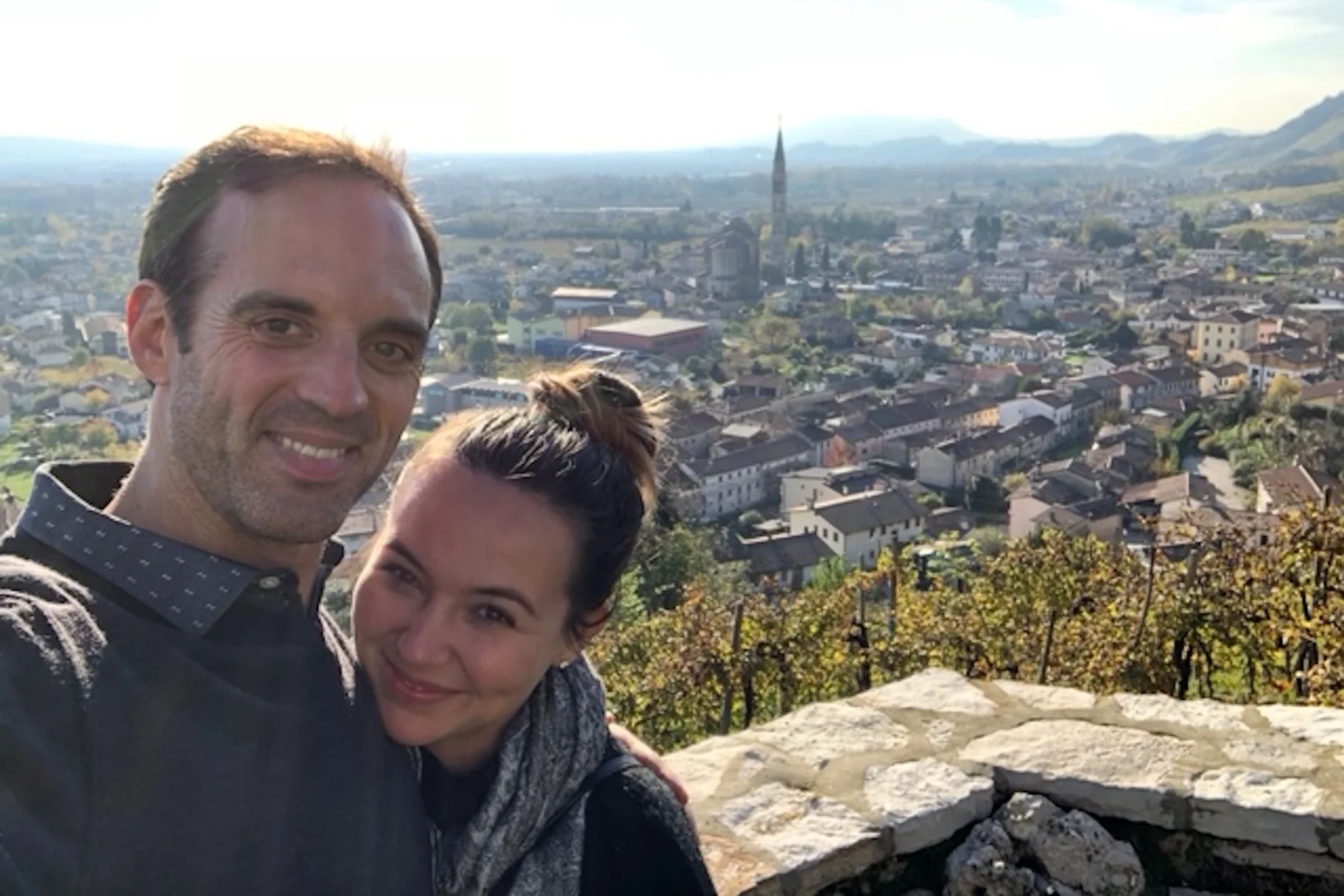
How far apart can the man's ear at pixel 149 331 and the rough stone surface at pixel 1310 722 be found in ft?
5.87

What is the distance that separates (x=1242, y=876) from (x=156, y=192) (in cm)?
169

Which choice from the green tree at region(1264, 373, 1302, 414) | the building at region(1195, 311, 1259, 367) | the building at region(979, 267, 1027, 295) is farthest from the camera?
the building at region(979, 267, 1027, 295)

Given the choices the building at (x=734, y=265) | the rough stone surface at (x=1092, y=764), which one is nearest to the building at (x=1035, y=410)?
the building at (x=734, y=265)

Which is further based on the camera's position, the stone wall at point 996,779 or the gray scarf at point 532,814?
the stone wall at point 996,779

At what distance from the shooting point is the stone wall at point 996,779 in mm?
1672

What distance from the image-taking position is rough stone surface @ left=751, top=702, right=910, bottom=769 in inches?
76.5

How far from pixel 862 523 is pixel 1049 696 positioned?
66.1ft

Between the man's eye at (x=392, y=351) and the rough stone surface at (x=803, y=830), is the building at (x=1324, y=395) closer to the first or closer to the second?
the rough stone surface at (x=803, y=830)

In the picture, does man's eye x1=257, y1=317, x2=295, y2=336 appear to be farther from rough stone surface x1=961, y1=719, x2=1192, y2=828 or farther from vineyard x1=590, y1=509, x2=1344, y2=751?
vineyard x1=590, y1=509, x2=1344, y2=751

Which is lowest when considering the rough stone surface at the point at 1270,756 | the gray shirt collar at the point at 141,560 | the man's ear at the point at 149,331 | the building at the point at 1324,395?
the building at the point at 1324,395

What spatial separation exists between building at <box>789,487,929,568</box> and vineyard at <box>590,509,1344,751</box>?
14.7 metres

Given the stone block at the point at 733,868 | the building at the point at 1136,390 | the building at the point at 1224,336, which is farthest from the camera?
the building at the point at 1224,336

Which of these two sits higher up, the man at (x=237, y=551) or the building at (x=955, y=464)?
the man at (x=237, y=551)

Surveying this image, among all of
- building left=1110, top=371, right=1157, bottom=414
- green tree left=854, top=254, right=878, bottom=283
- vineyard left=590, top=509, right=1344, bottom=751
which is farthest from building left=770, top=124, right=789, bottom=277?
vineyard left=590, top=509, right=1344, bottom=751
